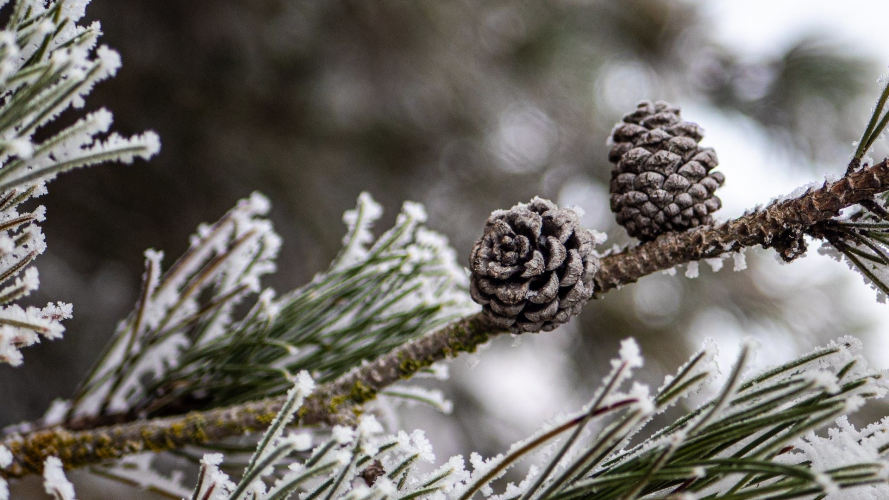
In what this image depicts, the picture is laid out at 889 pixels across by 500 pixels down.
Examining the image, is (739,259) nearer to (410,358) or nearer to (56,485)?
(410,358)

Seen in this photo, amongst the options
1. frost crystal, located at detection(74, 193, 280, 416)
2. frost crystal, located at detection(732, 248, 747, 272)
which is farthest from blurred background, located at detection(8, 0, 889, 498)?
frost crystal, located at detection(732, 248, 747, 272)

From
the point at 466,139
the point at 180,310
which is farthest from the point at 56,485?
the point at 466,139

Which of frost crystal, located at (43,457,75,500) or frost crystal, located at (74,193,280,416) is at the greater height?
frost crystal, located at (74,193,280,416)

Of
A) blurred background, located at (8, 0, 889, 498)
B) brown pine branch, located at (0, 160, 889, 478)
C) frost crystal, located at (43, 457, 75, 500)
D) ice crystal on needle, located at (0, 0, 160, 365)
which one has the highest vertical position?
blurred background, located at (8, 0, 889, 498)

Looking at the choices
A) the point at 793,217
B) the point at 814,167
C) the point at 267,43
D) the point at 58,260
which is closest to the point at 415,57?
the point at 267,43

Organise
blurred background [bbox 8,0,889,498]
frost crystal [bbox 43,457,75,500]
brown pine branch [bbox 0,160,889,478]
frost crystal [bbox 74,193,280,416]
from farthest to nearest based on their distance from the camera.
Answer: blurred background [bbox 8,0,889,498] < frost crystal [bbox 74,193,280,416] < brown pine branch [bbox 0,160,889,478] < frost crystal [bbox 43,457,75,500]

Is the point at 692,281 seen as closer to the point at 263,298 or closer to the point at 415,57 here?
the point at 415,57

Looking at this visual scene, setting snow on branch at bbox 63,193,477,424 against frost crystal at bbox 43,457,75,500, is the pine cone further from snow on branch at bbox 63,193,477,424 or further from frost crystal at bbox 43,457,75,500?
frost crystal at bbox 43,457,75,500
